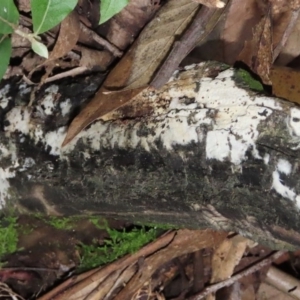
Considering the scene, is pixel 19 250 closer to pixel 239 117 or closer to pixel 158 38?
pixel 158 38

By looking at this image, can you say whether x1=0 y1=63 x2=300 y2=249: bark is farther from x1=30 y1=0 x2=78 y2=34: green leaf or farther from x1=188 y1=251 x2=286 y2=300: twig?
x1=188 y1=251 x2=286 y2=300: twig

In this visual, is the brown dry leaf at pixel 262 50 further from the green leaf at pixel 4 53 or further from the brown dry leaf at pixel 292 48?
the green leaf at pixel 4 53

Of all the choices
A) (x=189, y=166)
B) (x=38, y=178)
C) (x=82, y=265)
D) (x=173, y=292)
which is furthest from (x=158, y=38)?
(x=173, y=292)

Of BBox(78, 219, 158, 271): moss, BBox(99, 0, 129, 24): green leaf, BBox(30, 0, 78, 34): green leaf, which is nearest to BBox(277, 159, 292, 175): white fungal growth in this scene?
BBox(99, 0, 129, 24): green leaf

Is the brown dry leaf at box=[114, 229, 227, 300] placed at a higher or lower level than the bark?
lower

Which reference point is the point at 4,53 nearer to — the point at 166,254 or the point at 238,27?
the point at 238,27

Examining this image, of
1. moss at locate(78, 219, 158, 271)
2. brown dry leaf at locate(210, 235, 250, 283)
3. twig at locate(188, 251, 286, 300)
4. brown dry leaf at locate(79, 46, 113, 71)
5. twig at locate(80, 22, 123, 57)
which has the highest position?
twig at locate(80, 22, 123, 57)
